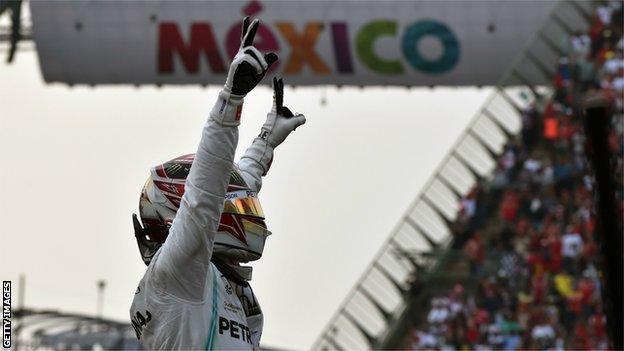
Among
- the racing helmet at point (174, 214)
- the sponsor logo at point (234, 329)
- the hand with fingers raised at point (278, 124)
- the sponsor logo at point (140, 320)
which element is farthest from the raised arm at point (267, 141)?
the sponsor logo at point (140, 320)

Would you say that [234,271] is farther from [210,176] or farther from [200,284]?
[210,176]

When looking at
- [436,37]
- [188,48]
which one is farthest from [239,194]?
[188,48]

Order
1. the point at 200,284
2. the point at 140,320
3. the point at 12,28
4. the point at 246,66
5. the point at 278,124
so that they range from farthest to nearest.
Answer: the point at 12,28 < the point at 278,124 < the point at 140,320 < the point at 200,284 < the point at 246,66

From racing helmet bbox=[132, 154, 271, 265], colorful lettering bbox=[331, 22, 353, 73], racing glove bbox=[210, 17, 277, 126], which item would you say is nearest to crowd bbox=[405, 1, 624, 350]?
racing helmet bbox=[132, 154, 271, 265]

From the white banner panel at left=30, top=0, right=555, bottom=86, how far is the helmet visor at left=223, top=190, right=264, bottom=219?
32.6 m

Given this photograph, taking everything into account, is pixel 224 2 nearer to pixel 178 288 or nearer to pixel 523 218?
pixel 523 218

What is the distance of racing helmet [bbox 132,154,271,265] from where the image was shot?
612 centimetres

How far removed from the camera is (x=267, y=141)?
683 cm

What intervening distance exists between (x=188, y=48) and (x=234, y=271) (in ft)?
113

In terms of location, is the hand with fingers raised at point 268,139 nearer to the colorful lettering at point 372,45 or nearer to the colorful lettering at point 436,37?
the colorful lettering at point 436,37

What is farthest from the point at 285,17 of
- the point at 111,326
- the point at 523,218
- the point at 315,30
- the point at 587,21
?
the point at 111,326

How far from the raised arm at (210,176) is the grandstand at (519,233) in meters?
12.3

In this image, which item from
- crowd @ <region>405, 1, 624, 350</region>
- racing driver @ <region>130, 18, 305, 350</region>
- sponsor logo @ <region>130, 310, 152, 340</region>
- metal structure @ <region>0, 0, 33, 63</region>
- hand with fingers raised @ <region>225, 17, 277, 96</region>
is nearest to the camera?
hand with fingers raised @ <region>225, 17, 277, 96</region>

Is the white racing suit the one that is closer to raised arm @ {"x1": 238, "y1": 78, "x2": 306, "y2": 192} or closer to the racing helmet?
the racing helmet
